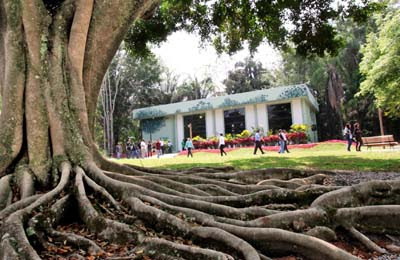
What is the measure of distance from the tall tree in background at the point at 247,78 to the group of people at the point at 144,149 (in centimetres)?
1659

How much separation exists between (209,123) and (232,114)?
234cm

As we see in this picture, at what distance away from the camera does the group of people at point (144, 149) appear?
22.5m

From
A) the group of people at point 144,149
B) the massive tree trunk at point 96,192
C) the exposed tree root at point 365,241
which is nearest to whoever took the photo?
the massive tree trunk at point 96,192

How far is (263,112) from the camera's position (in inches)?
1134

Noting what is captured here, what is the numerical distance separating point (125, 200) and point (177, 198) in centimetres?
57

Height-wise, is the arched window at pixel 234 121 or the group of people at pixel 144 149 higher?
the arched window at pixel 234 121

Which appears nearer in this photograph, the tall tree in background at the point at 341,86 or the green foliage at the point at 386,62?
the green foliage at the point at 386,62

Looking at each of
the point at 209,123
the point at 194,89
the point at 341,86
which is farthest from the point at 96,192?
the point at 194,89

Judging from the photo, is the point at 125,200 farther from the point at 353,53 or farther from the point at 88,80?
the point at 353,53

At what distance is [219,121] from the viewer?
101 feet

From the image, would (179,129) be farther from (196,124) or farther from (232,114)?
(232,114)

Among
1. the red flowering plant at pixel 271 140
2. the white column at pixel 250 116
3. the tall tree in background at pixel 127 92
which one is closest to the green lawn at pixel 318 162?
the red flowering plant at pixel 271 140

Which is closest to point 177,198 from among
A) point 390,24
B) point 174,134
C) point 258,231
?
point 258,231

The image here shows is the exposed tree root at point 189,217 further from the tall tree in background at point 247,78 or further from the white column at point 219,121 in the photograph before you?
the tall tree in background at point 247,78
